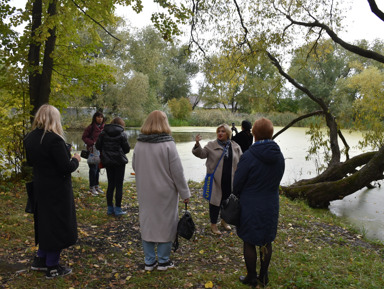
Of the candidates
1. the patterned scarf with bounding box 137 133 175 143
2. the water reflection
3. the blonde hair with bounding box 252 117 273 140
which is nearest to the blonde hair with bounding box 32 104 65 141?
the patterned scarf with bounding box 137 133 175 143

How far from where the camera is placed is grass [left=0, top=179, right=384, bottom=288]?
3.26 metres

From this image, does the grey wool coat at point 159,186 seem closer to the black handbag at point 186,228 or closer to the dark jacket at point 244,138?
the black handbag at point 186,228

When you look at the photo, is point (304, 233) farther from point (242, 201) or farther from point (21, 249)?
point (21, 249)

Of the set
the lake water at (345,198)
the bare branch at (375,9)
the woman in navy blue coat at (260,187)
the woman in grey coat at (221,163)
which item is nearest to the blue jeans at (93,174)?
the lake water at (345,198)

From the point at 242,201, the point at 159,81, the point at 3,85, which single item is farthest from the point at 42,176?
the point at 159,81

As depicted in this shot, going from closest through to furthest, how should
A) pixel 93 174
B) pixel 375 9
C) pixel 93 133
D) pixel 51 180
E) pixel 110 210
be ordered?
pixel 51 180 < pixel 110 210 < pixel 93 133 < pixel 93 174 < pixel 375 9

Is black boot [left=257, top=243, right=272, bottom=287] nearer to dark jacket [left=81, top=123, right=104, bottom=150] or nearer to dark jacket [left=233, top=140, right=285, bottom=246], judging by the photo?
dark jacket [left=233, top=140, right=285, bottom=246]

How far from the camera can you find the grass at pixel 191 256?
326cm

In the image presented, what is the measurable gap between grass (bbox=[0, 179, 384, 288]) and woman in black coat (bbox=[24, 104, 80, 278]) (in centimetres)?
46

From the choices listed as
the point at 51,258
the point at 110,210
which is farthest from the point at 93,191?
the point at 51,258

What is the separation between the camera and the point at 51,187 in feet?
9.91

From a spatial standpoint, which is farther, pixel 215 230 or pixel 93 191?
pixel 93 191

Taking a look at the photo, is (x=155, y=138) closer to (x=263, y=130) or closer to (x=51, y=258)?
(x=263, y=130)

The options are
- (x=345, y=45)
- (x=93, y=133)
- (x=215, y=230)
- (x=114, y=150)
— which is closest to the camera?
(x=215, y=230)
